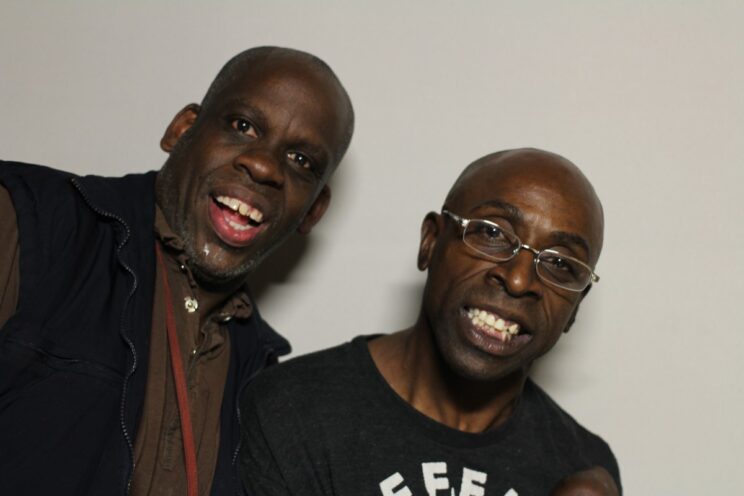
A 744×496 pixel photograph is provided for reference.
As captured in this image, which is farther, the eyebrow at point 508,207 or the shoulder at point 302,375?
the shoulder at point 302,375

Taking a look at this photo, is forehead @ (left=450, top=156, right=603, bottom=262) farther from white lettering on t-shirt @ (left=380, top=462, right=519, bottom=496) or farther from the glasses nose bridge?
white lettering on t-shirt @ (left=380, top=462, right=519, bottom=496)

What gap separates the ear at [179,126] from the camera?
1981 mm

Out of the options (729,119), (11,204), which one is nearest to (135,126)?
(11,204)

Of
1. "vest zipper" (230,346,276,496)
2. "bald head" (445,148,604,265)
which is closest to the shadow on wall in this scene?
"vest zipper" (230,346,276,496)

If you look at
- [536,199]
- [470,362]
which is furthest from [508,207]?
[470,362]

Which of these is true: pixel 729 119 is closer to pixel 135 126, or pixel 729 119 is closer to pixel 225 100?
pixel 225 100

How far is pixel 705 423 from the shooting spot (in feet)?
7.48

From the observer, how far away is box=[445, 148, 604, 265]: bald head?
5.81 feet

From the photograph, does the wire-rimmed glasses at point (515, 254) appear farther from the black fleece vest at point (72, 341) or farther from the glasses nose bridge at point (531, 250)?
the black fleece vest at point (72, 341)

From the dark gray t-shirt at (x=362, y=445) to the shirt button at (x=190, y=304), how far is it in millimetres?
204

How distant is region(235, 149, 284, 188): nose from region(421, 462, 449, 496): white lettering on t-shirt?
0.63 m

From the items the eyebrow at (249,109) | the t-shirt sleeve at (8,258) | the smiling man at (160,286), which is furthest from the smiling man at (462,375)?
the t-shirt sleeve at (8,258)

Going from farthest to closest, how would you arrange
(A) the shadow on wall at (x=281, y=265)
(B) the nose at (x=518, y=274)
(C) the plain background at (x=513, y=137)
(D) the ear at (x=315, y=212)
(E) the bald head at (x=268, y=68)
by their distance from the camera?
1. (A) the shadow on wall at (x=281, y=265)
2. (C) the plain background at (x=513, y=137)
3. (D) the ear at (x=315, y=212)
4. (E) the bald head at (x=268, y=68)
5. (B) the nose at (x=518, y=274)

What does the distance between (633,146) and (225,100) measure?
1047 mm
